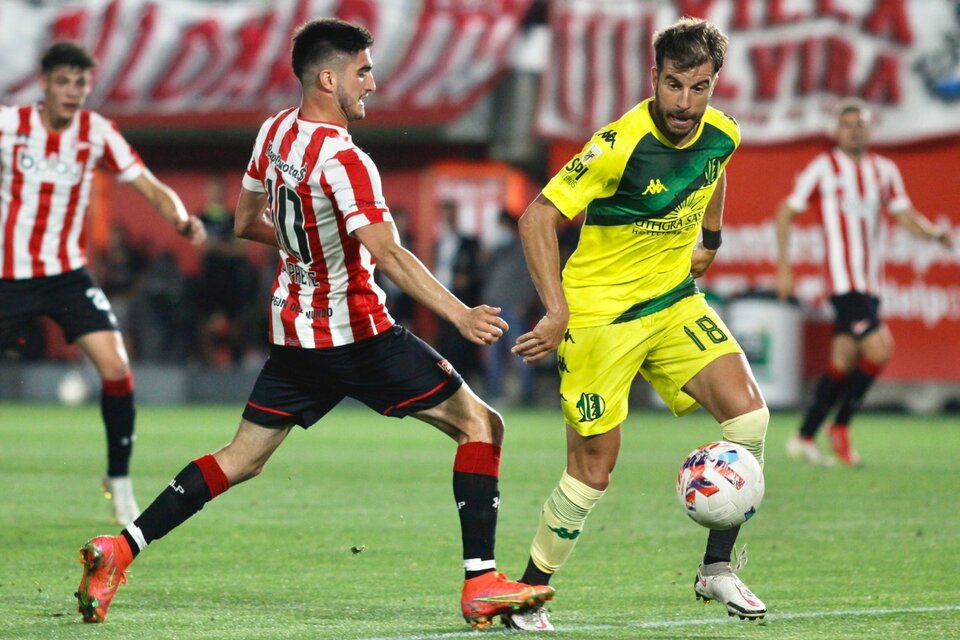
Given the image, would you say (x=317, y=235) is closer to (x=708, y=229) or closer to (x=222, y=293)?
(x=708, y=229)

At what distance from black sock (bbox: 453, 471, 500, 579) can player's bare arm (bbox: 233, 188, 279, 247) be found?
1136 mm

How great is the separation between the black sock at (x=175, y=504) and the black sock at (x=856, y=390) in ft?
23.0

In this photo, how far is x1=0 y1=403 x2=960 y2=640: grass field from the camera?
5.99 meters

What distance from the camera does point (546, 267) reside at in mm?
6027

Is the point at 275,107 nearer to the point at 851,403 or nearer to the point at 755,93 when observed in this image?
the point at 755,93

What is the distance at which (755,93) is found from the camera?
63.2 feet

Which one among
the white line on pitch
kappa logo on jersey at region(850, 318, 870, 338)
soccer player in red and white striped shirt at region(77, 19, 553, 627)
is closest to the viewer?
the white line on pitch

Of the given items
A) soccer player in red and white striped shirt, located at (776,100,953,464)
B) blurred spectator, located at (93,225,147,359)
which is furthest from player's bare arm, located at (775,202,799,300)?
blurred spectator, located at (93,225,147,359)

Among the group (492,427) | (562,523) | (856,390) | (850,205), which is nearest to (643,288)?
(492,427)

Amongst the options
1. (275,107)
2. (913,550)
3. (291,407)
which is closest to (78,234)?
(291,407)

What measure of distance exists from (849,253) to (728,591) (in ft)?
21.7

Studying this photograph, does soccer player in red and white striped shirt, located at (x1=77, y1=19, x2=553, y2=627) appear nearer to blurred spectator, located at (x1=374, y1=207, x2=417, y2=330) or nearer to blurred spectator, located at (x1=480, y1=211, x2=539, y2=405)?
blurred spectator, located at (x1=480, y1=211, x2=539, y2=405)

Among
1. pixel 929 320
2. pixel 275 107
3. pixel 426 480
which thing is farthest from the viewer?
pixel 275 107

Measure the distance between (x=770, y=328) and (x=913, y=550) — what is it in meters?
10.6
